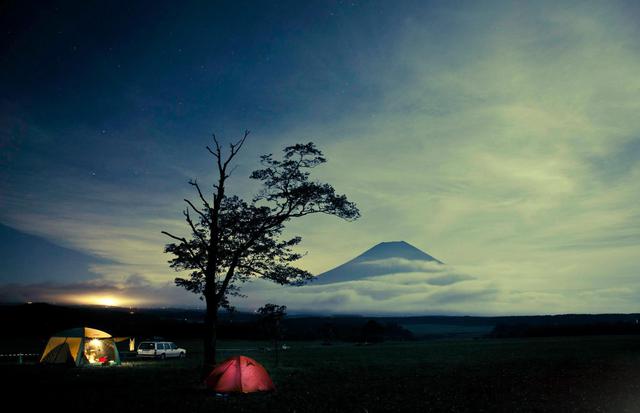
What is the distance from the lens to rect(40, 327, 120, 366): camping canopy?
3738cm

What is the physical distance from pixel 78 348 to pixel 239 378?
2378cm

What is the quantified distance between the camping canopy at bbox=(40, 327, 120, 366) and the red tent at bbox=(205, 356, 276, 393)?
2235 cm

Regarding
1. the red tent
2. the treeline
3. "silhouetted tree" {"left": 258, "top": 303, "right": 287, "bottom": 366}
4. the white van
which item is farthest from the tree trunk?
the treeline

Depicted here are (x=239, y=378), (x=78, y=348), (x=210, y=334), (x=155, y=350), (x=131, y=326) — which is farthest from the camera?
(x=131, y=326)

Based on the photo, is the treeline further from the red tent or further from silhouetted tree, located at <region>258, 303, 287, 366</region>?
the red tent

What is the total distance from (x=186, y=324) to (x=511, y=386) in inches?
4955

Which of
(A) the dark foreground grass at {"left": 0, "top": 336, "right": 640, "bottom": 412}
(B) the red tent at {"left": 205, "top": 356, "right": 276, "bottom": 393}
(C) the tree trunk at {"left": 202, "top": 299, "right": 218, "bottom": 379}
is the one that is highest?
(C) the tree trunk at {"left": 202, "top": 299, "right": 218, "bottom": 379}

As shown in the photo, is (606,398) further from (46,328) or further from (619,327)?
(46,328)

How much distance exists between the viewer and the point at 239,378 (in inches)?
783

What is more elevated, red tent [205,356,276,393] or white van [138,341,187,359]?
red tent [205,356,276,393]

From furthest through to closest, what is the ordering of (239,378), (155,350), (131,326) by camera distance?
(131,326) < (155,350) < (239,378)

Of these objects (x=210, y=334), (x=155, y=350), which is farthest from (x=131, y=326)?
(x=210, y=334)

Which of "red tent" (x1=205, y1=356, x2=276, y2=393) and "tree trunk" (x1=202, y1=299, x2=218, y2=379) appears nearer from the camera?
"red tent" (x1=205, y1=356, x2=276, y2=393)

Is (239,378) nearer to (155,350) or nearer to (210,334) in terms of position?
(210,334)
